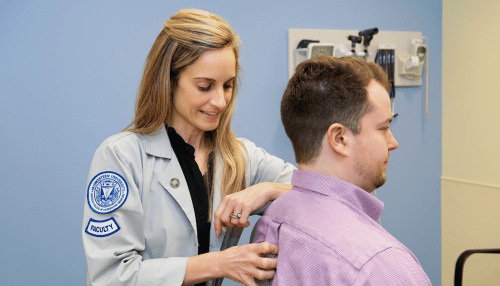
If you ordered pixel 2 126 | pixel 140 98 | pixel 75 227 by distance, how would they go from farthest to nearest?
pixel 75 227 < pixel 2 126 < pixel 140 98

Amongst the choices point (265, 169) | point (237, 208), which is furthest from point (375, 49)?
point (237, 208)

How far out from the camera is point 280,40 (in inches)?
82.3

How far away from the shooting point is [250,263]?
0.89 m

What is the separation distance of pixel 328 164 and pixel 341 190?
9 centimetres

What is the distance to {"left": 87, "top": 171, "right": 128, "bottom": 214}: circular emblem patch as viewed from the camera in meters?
0.98

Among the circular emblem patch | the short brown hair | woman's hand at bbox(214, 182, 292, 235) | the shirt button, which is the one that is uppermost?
the short brown hair

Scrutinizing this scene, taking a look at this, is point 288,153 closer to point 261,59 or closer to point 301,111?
point 261,59

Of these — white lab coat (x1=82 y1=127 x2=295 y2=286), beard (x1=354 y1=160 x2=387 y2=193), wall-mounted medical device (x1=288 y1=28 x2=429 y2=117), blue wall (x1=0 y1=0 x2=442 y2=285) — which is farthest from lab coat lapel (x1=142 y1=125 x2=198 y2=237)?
wall-mounted medical device (x1=288 y1=28 x2=429 y2=117)

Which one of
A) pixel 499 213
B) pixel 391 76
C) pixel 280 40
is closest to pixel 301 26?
pixel 280 40

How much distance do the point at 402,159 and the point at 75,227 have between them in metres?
1.84

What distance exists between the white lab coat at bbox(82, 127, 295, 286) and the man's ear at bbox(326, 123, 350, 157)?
1.44 feet

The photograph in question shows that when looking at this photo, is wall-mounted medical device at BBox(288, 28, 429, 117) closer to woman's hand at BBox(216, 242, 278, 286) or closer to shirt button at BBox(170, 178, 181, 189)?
shirt button at BBox(170, 178, 181, 189)

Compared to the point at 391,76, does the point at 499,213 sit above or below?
below

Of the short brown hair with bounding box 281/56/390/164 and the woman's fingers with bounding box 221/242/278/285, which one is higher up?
the short brown hair with bounding box 281/56/390/164
